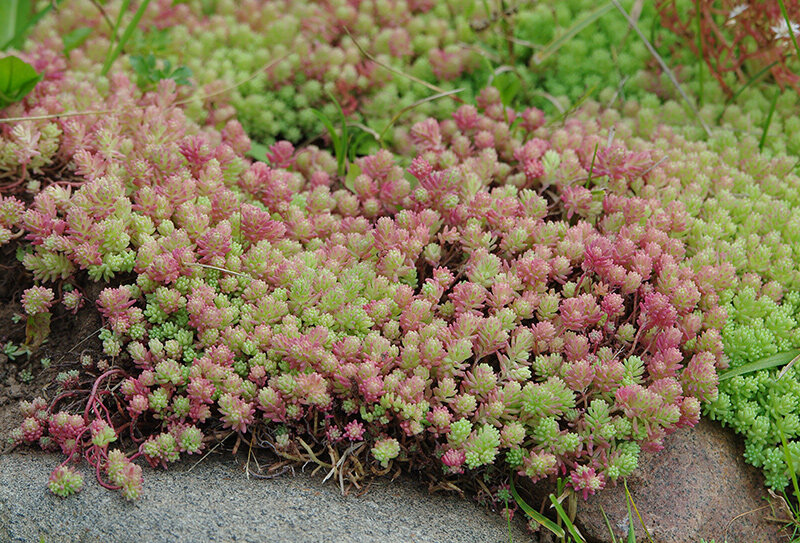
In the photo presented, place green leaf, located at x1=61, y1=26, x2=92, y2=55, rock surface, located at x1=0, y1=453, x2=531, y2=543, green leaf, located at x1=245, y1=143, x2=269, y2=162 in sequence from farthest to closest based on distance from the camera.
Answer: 1. green leaf, located at x1=61, y1=26, x2=92, y2=55
2. green leaf, located at x1=245, y1=143, x2=269, y2=162
3. rock surface, located at x1=0, y1=453, x2=531, y2=543

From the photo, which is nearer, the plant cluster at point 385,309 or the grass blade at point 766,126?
the plant cluster at point 385,309

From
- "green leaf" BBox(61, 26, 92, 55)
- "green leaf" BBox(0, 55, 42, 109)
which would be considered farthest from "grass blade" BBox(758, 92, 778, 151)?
"green leaf" BBox(61, 26, 92, 55)

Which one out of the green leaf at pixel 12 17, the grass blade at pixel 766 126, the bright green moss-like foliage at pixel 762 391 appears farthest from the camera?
the green leaf at pixel 12 17

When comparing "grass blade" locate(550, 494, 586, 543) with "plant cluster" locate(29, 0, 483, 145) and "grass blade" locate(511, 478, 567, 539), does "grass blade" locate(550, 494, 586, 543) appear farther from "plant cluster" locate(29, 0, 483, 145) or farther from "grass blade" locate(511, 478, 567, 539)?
"plant cluster" locate(29, 0, 483, 145)

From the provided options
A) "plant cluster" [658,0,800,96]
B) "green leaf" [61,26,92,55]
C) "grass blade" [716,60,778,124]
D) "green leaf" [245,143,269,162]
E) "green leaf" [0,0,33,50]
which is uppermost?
"green leaf" [0,0,33,50]

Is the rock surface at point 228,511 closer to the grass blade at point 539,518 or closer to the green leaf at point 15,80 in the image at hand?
the grass blade at point 539,518

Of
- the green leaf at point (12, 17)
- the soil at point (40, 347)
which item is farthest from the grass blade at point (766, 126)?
the green leaf at point (12, 17)

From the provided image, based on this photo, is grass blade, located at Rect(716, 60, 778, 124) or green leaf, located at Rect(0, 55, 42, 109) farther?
grass blade, located at Rect(716, 60, 778, 124)
